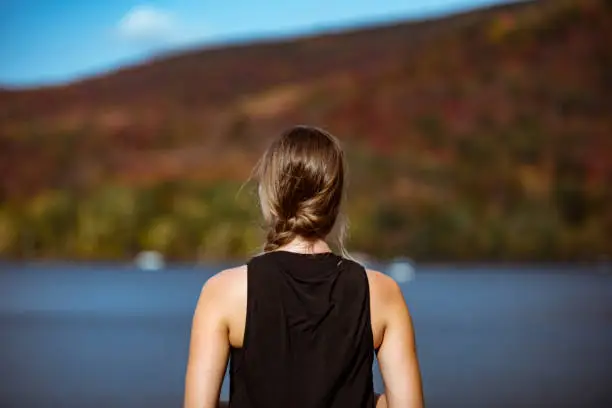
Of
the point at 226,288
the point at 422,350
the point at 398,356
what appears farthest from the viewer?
the point at 422,350

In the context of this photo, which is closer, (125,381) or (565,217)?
(125,381)

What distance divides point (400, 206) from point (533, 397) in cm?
6281

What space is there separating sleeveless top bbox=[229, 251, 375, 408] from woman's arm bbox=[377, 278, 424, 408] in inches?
1.9

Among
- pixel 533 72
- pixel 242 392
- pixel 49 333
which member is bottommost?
pixel 49 333

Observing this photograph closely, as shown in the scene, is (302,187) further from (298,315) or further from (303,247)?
(298,315)

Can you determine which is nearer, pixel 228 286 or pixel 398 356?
pixel 228 286

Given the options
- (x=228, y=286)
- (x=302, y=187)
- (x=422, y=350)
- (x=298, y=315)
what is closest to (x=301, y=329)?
(x=298, y=315)

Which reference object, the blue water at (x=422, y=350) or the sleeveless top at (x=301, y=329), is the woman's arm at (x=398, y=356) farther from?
the blue water at (x=422, y=350)

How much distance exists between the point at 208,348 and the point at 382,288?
0.38 metres

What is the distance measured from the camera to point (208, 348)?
2.21m

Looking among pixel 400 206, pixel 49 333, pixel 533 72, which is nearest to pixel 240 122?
pixel 400 206

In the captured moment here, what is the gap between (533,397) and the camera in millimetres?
11844

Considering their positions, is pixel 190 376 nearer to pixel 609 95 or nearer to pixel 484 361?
pixel 484 361

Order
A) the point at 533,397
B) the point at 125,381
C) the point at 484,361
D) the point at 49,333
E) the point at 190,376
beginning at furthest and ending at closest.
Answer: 1. the point at 49,333
2. the point at 484,361
3. the point at 125,381
4. the point at 533,397
5. the point at 190,376
